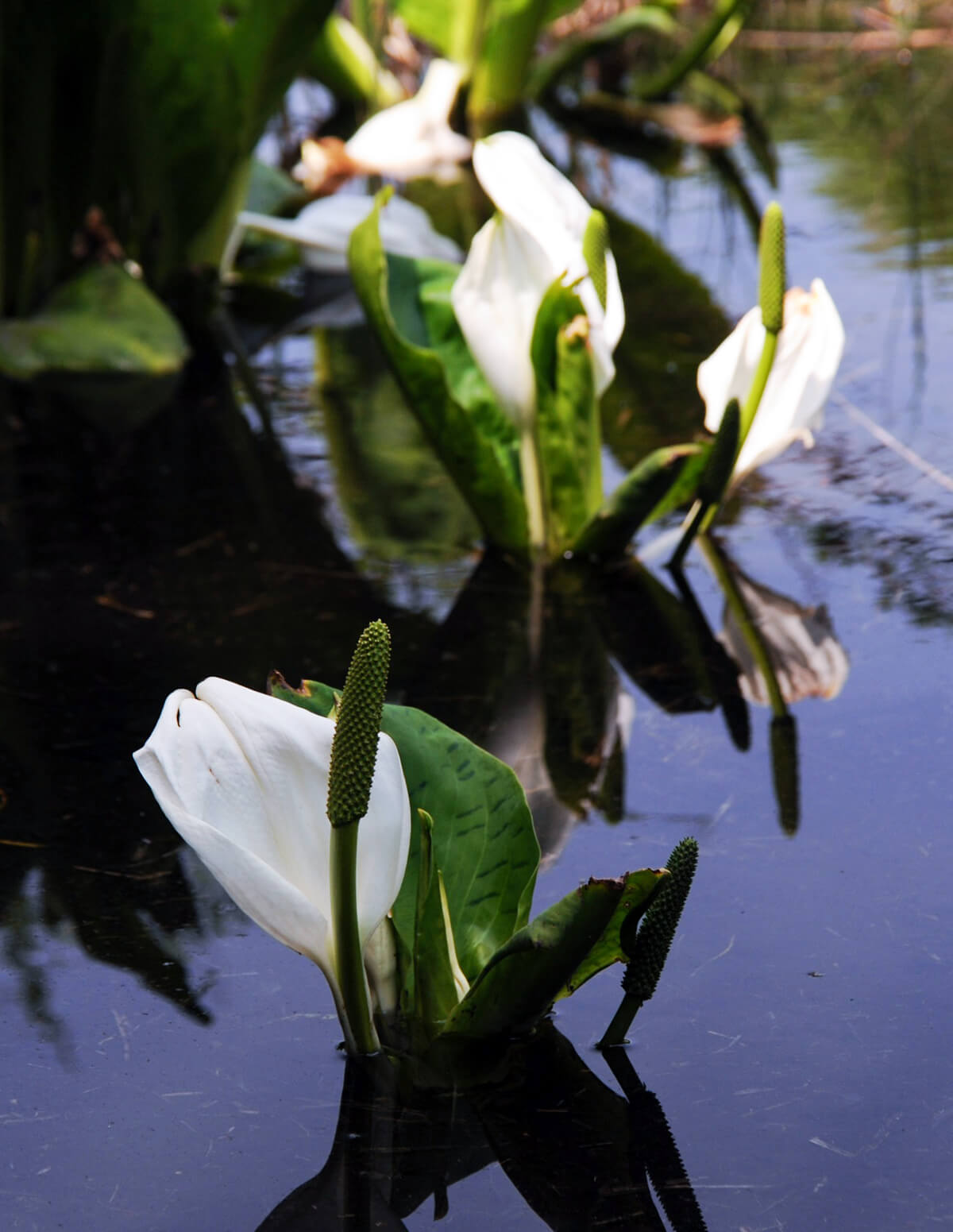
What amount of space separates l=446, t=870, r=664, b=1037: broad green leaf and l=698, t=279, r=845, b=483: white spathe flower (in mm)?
607

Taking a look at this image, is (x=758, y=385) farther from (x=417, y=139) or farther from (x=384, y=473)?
(x=417, y=139)

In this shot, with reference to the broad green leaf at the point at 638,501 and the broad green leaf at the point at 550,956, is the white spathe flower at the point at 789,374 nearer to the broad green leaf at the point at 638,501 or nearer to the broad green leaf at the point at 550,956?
the broad green leaf at the point at 638,501

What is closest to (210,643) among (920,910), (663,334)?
(920,910)

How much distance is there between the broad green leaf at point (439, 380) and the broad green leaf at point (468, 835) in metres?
0.51

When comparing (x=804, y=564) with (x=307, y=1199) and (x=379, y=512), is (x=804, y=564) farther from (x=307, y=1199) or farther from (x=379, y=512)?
(x=307, y=1199)

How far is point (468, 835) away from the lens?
2.33 feet

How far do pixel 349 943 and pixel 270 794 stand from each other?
0.23 feet

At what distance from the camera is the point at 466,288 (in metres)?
1.14

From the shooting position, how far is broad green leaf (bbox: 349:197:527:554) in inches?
46.4

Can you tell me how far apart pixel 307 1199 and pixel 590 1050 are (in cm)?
15

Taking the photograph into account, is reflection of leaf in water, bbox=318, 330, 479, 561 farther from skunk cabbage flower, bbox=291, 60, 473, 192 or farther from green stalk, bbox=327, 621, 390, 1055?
skunk cabbage flower, bbox=291, 60, 473, 192

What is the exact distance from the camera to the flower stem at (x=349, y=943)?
586mm

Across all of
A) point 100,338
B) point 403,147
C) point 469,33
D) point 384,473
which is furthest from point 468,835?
point 469,33

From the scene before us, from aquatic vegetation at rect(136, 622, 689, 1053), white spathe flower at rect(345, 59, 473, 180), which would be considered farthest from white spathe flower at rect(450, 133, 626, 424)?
white spathe flower at rect(345, 59, 473, 180)
